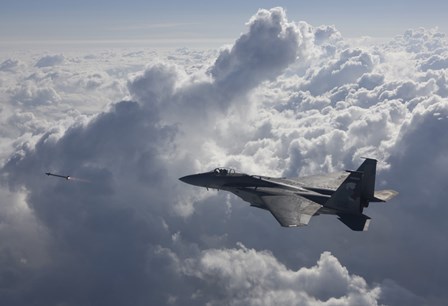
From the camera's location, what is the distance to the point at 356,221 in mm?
41531

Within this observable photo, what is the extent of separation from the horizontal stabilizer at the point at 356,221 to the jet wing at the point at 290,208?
136 inches

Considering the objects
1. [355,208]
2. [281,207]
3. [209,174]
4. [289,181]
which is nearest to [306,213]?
[281,207]

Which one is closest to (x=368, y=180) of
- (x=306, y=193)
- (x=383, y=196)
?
(x=383, y=196)

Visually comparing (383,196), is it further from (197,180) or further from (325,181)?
(197,180)

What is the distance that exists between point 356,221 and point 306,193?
27.8ft

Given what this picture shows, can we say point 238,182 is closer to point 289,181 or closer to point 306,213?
point 289,181

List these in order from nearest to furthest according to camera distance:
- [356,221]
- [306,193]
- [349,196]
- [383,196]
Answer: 1. [356,221]
2. [349,196]
3. [306,193]
4. [383,196]

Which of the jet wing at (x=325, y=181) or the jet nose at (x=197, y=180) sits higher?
the jet wing at (x=325, y=181)

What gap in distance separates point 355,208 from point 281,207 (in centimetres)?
924

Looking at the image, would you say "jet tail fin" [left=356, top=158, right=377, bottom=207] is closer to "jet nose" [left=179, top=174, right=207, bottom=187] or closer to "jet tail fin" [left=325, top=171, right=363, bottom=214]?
"jet tail fin" [left=325, top=171, right=363, bottom=214]

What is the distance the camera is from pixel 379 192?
51906 millimetres

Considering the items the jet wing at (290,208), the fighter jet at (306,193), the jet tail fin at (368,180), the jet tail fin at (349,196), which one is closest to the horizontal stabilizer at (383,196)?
the fighter jet at (306,193)

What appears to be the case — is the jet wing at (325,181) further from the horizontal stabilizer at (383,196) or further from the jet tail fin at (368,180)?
the jet tail fin at (368,180)

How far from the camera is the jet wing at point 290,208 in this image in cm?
3884
